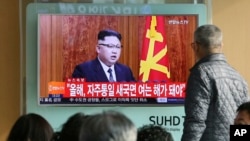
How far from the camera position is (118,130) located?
185 centimetres

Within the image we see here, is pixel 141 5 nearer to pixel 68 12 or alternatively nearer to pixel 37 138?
pixel 68 12

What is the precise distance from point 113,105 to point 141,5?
2.91 feet

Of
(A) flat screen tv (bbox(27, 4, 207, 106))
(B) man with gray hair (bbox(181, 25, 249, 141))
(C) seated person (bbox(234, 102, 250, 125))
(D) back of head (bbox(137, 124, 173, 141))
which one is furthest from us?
(A) flat screen tv (bbox(27, 4, 207, 106))

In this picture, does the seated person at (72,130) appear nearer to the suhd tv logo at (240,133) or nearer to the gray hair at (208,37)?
the suhd tv logo at (240,133)

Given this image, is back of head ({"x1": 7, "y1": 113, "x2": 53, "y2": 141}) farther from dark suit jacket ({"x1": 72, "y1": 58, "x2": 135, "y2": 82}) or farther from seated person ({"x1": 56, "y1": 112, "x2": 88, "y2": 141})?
dark suit jacket ({"x1": 72, "y1": 58, "x2": 135, "y2": 82})

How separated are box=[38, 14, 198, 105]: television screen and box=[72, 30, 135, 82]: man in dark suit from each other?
0.12 feet

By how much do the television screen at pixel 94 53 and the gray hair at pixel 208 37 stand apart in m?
1.19

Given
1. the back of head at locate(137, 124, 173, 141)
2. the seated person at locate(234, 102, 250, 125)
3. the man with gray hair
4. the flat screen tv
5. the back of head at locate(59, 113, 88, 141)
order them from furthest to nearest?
1. the flat screen tv
2. the man with gray hair
3. the seated person at locate(234, 102, 250, 125)
4. the back of head at locate(137, 124, 173, 141)
5. the back of head at locate(59, 113, 88, 141)

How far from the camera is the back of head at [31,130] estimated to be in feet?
9.21

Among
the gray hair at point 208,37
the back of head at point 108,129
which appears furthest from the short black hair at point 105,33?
the back of head at point 108,129

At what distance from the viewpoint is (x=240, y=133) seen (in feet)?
8.84
